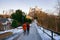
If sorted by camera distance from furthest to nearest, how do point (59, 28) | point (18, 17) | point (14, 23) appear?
1. point (18, 17)
2. point (14, 23)
3. point (59, 28)

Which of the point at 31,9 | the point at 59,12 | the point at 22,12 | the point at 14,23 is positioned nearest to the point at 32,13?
the point at 31,9

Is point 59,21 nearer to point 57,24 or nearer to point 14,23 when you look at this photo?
point 57,24

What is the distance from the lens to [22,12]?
303ft

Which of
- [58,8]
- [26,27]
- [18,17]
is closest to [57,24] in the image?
[26,27]

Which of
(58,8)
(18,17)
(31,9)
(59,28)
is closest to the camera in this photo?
(59,28)

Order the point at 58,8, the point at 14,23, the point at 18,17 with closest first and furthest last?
the point at 58,8 → the point at 14,23 → the point at 18,17

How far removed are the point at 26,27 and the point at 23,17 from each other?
58537mm

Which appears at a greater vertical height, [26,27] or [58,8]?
[58,8]

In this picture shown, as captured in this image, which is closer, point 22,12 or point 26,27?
point 26,27

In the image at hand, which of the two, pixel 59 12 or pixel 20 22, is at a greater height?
pixel 59 12

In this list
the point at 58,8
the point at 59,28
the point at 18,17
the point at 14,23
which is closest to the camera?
the point at 59,28

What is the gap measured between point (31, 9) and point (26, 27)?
12682 centimetres

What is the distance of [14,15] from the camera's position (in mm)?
89562

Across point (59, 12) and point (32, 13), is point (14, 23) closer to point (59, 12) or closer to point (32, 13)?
point (59, 12)
